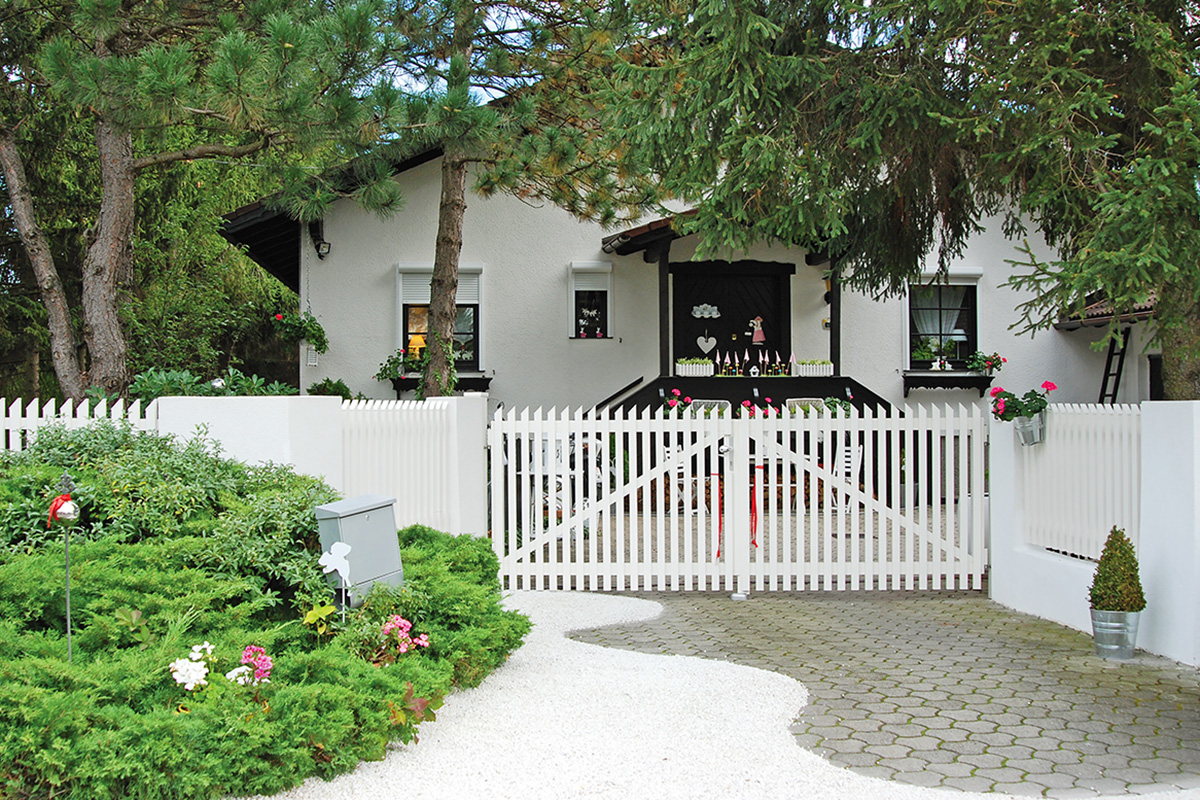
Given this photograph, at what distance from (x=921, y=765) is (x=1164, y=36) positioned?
5428 mm

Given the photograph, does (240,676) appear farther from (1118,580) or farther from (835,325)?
(835,325)

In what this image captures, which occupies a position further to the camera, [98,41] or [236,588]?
[98,41]

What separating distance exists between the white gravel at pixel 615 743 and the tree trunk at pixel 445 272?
7176 mm

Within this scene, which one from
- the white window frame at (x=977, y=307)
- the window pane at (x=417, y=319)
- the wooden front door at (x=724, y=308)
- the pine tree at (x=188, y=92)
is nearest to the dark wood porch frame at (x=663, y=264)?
the wooden front door at (x=724, y=308)

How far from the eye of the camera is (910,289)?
641 inches

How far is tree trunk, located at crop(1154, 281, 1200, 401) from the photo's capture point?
24.5ft

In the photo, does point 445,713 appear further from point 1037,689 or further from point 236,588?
point 1037,689

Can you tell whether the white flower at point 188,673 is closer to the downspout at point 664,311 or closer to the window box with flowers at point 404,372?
the window box with flowers at point 404,372

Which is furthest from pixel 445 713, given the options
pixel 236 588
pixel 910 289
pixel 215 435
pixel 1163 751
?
pixel 910 289

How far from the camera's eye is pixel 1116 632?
6.27 metres

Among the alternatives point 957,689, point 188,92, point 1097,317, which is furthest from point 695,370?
point 957,689

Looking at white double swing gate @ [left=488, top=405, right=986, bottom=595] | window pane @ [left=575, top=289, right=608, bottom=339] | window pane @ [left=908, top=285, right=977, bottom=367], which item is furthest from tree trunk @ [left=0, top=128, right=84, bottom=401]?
window pane @ [left=908, top=285, right=977, bottom=367]

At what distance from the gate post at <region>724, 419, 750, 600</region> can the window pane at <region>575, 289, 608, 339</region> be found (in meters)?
7.91

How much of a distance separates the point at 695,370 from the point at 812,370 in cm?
184
